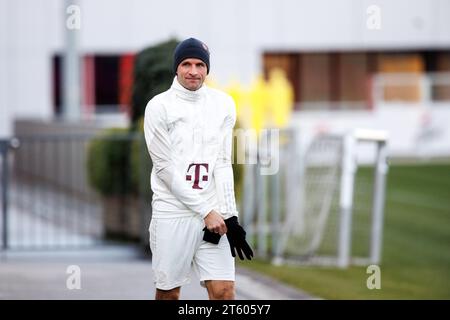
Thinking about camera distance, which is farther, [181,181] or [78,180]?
[78,180]

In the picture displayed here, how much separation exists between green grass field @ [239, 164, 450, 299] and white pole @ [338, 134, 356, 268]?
0.84 ft

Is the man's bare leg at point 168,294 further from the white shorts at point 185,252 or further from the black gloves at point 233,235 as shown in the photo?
the black gloves at point 233,235

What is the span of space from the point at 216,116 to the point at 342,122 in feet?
109

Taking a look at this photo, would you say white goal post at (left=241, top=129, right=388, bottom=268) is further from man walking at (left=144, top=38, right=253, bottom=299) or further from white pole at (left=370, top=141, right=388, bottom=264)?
man walking at (left=144, top=38, right=253, bottom=299)

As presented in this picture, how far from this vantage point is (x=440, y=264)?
624 inches

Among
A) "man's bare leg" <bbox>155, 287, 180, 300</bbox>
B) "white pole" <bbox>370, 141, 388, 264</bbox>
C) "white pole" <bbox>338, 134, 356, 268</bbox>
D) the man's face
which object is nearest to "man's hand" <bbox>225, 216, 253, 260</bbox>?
"man's bare leg" <bbox>155, 287, 180, 300</bbox>

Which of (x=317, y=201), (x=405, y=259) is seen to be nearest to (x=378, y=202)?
(x=317, y=201)

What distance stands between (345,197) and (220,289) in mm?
7555

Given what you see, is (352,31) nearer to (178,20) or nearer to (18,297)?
(178,20)

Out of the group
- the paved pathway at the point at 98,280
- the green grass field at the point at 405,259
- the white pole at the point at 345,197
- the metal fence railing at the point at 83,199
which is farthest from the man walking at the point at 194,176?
the white pole at the point at 345,197

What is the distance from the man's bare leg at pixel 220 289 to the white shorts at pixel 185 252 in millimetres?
23

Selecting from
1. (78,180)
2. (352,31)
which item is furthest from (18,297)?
(352,31)

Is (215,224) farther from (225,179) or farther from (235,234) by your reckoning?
(225,179)

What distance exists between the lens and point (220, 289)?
6.94 metres
